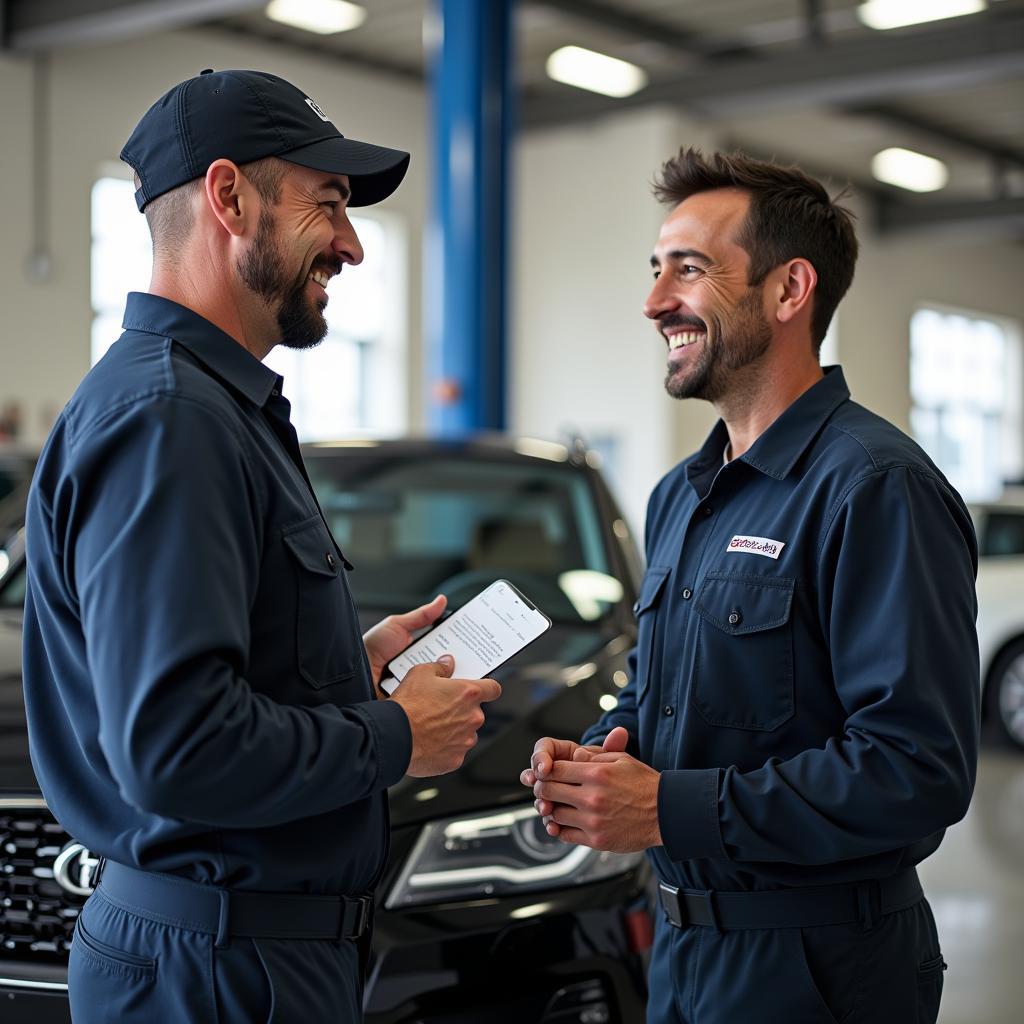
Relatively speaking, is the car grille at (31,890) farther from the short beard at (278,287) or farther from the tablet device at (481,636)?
the short beard at (278,287)

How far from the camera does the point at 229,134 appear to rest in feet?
4.79

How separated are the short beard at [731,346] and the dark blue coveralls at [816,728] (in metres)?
0.09

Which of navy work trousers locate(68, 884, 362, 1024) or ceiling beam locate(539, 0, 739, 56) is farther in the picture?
ceiling beam locate(539, 0, 739, 56)

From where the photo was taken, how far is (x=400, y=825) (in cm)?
221

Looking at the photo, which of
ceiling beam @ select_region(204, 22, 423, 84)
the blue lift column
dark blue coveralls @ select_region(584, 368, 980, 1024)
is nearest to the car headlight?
dark blue coveralls @ select_region(584, 368, 980, 1024)

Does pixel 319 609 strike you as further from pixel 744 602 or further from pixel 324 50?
pixel 324 50

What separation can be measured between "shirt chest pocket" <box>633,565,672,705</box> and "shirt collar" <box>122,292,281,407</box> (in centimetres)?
63

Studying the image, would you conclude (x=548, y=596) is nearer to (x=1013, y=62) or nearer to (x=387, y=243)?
(x=1013, y=62)

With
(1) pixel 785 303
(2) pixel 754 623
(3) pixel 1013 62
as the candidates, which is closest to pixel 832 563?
(2) pixel 754 623

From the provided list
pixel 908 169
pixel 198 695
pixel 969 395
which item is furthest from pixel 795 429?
pixel 969 395

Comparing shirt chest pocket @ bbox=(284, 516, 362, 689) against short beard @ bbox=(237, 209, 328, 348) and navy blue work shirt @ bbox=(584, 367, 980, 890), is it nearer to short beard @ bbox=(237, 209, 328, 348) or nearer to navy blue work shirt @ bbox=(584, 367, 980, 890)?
short beard @ bbox=(237, 209, 328, 348)

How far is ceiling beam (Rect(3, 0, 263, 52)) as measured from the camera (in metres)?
10.2

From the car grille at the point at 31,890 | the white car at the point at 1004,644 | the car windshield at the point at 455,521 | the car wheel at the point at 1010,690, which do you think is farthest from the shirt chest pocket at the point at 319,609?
the car wheel at the point at 1010,690

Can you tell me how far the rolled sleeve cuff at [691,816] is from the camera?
61.4 inches
